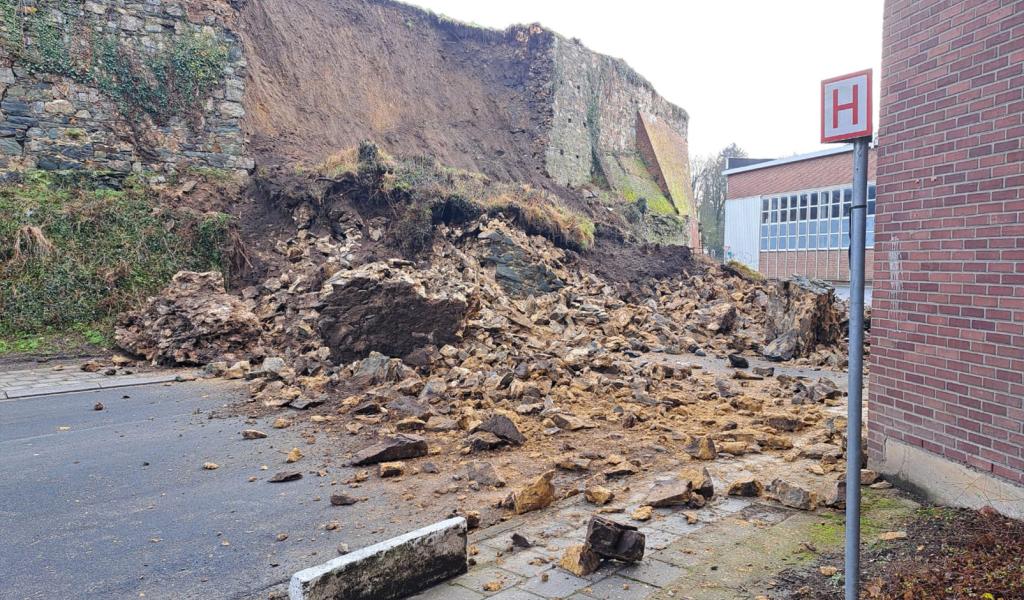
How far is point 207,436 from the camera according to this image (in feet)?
22.2

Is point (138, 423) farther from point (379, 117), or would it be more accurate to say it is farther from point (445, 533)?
point (379, 117)

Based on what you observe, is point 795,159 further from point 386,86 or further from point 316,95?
point 316,95

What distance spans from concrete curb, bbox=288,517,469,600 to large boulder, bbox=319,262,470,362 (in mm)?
6527

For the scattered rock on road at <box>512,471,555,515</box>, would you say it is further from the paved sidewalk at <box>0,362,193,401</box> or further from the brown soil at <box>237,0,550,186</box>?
the brown soil at <box>237,0,550,186</box>

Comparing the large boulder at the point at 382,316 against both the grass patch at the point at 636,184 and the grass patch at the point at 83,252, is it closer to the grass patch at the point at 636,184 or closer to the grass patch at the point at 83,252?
the grass patch at the point at 83,252

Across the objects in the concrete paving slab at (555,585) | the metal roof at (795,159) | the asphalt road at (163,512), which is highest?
the metal roof at (795,159)

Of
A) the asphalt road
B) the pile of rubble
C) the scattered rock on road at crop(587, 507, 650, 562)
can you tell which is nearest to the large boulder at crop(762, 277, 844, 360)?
the pile of rubble

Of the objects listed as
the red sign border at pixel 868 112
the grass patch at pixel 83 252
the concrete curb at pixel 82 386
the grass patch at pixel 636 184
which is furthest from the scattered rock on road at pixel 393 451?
the grass patch at pixel 636 184

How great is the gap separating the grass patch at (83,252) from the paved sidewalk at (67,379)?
5.09 feet

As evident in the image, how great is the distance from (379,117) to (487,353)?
15290 mm

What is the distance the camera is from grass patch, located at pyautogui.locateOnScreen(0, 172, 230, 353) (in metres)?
12.3

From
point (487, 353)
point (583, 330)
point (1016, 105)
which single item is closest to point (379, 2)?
point (583, 330)

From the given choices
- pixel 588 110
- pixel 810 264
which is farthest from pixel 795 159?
pixel 588 110

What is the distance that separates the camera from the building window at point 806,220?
30891 millimetres
